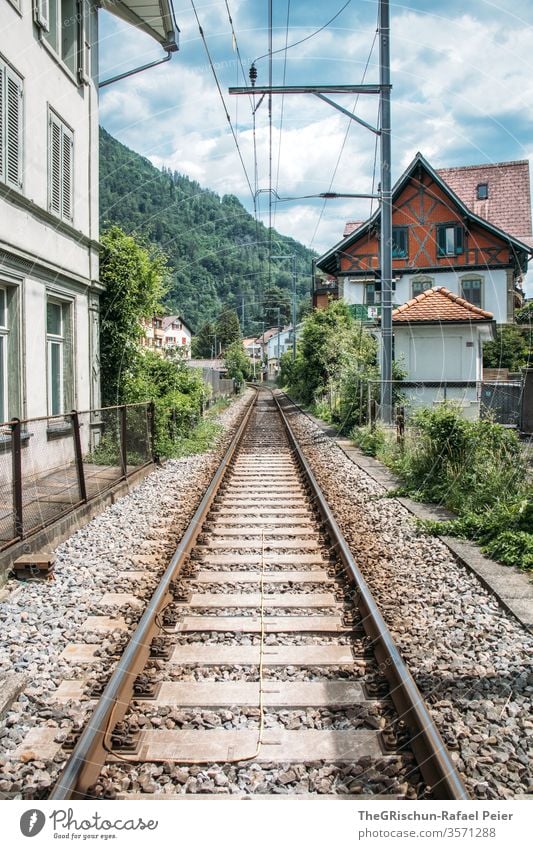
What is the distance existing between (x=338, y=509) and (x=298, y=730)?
5.30 metres

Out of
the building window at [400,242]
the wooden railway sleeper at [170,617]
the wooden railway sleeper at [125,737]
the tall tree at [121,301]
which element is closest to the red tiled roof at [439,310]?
the tall tree at [121,301]

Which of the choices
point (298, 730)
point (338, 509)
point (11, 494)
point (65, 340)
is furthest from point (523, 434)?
point (298, 730)

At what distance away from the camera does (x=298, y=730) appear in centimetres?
331

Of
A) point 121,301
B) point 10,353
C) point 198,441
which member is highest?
point 121,301

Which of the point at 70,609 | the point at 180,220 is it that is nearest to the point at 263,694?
the point at 70,609

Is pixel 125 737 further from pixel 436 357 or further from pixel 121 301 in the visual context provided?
pixel 436 357

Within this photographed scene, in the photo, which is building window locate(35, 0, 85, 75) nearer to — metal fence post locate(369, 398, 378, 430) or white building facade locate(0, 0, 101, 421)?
white building facade locate(0, 0, 101, 421)

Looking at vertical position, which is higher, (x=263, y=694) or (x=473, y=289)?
(x=473, y=289)

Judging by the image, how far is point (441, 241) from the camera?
3666 centimetres

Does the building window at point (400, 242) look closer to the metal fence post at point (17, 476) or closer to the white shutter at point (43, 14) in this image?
the white shutter at point (43, 14)

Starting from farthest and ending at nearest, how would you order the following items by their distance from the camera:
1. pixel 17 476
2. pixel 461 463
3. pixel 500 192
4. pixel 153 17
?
pixel 500 192, pixel 153 17, pixel 461 463, pixel 17 476

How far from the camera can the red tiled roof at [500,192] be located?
3950cm

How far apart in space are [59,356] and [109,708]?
914 cm

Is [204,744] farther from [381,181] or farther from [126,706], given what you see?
[381,181]
